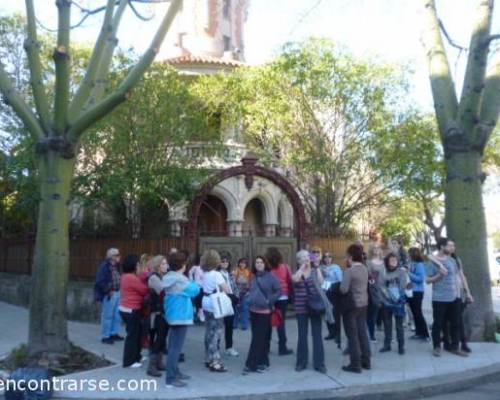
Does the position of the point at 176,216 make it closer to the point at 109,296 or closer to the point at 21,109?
the point at 109,296

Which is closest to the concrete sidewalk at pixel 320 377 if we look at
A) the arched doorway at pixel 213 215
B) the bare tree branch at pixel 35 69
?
the bare tree branch at pixel 35 69

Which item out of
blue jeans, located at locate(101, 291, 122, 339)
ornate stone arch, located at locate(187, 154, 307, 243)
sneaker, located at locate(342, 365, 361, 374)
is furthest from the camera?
ornate stone arch, located at locate(187, 154, 307, 243)

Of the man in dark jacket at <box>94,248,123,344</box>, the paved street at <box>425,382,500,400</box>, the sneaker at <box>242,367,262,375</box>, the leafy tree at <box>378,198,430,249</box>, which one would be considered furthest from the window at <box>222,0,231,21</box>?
the paved street at <box>425,382,500,400</box>

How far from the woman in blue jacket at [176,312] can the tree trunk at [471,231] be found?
5174 millimetres

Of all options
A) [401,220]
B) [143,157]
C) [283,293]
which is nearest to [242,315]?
[283,293]

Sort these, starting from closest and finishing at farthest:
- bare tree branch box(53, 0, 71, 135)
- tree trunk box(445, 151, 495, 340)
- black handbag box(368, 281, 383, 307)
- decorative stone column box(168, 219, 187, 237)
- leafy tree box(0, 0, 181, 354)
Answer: leafy tree box(0, 0, 181, 354), bare tree branch box(53, 0, 71, 135), black handbag box(368, 281, 383, 307), tree trunk box(445, 151, 495, 340), decorative stone column box(168, 219, 187, 237)

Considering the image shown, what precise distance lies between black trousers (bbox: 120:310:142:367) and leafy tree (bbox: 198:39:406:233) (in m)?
9.14

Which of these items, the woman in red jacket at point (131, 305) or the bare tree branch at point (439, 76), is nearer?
the woman in red jacket at point (131, 305)

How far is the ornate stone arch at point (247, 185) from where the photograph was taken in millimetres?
13039

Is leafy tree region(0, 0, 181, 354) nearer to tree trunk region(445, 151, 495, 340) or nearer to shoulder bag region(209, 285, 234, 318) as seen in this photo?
shoulder bag region(209, 285, 234, 318)

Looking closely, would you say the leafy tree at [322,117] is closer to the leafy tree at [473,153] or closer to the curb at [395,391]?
the leafy tree at [473,153]

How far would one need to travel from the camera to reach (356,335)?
7.76m

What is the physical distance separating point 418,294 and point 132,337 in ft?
16.9

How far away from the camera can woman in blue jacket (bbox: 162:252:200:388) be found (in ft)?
23.2
